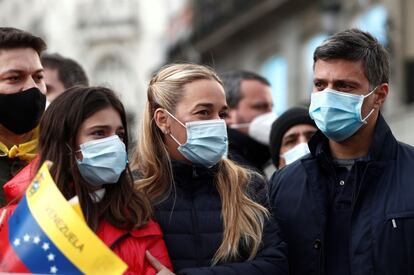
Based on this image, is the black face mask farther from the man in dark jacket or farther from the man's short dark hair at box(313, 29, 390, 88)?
the man's short dark hair at box(313, 29, 390, 88)

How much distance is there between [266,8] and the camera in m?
32.3

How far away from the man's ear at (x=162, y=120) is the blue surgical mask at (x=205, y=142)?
0.14m

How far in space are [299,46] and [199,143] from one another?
25400mm

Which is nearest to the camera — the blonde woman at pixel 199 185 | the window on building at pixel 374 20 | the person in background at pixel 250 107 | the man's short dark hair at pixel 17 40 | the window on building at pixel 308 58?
the blonde woman at pixel 199 185

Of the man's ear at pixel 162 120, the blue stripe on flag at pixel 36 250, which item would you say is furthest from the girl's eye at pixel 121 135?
the blue stripe on flag at pixel 36 250

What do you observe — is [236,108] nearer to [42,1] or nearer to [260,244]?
[260,244]

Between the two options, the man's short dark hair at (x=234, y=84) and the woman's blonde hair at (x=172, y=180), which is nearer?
the woman's blonde hair at (x=172, y=180)

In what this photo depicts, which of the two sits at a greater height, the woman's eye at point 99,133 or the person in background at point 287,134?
the woman's eye at point 99,133

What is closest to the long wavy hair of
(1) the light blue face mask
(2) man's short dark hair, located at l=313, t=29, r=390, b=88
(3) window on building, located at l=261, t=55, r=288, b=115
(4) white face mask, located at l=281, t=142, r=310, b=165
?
(1) the light blue face mask

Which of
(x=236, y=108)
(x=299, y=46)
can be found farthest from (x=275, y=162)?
(x=299, y=46)

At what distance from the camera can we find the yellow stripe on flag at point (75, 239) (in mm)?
4887

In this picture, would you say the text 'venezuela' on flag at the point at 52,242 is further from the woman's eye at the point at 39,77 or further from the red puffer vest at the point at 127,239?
the woman's eye at the point at 39,77

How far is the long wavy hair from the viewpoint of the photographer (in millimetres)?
5641

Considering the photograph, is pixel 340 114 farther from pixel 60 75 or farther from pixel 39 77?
pixel 60 75
